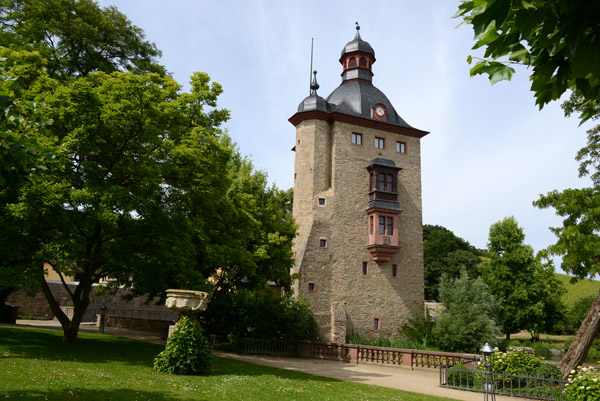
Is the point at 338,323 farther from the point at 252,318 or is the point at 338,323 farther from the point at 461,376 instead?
the point at 461,376

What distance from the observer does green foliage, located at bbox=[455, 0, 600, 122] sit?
7.59 feet

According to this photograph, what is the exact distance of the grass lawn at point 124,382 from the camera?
805 cm

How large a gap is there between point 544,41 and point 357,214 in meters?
29.0

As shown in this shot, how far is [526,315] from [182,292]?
37541 millimetres

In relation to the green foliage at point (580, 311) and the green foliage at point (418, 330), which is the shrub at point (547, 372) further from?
the green foliage at point (580, 311)

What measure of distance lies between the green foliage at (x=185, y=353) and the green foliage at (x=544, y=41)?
11.0 meters

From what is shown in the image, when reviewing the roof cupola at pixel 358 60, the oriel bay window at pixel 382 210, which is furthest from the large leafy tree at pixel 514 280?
the roof cupola at pixel 358 60

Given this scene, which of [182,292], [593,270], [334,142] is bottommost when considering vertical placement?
[182,292]

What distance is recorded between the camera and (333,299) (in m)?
29.2

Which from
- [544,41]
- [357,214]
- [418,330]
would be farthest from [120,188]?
[418,330]

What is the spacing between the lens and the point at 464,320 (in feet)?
84.3

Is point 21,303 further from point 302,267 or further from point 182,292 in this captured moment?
point 182,292

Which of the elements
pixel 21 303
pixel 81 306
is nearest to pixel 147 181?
pixel 81 306

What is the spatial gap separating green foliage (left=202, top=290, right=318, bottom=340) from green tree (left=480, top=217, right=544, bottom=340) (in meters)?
24.1
